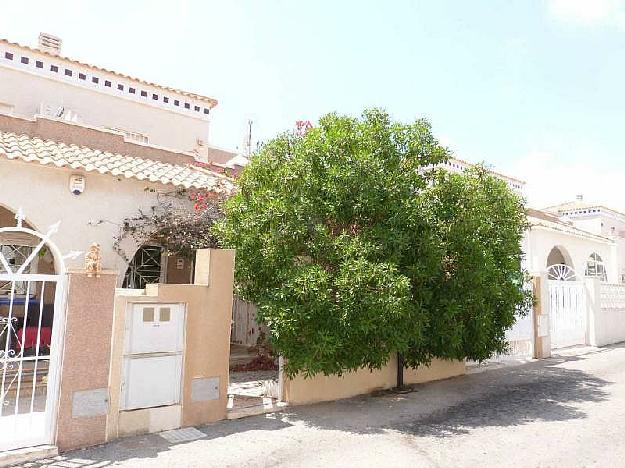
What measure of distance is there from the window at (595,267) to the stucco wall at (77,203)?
2202 cm

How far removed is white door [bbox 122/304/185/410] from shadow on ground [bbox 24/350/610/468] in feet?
1.73

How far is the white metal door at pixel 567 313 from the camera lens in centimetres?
1494

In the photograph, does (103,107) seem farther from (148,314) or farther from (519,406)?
(519,406)

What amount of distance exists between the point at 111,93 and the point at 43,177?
7406mm

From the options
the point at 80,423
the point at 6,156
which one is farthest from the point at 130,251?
the point at 80,423

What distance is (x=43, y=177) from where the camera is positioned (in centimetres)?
904

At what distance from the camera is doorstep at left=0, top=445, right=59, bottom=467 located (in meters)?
5.30

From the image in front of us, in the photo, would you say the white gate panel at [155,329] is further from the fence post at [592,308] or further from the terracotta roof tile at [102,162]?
the fence post at [592,308]

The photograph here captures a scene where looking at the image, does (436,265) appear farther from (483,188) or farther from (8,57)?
(8,57)

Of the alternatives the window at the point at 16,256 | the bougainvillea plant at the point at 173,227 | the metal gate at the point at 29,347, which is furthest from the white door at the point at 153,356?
the window at the point at 16,256

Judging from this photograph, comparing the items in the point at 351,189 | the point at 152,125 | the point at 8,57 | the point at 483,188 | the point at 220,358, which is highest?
the point at 8,57

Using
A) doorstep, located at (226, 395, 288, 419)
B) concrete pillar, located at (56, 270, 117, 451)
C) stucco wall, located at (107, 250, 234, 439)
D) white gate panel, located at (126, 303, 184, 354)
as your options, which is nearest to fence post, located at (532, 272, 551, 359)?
doorstep, located at (226, 395, 288, 419)

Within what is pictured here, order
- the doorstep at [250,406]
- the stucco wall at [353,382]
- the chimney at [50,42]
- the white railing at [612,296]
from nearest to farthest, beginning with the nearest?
the doorstep at [250,406] < the stucco wall at [353,382] < the chimney at [50,42] < the white railing at [612,296]

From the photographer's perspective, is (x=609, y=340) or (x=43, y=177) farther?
A: (x=609, y=340)
